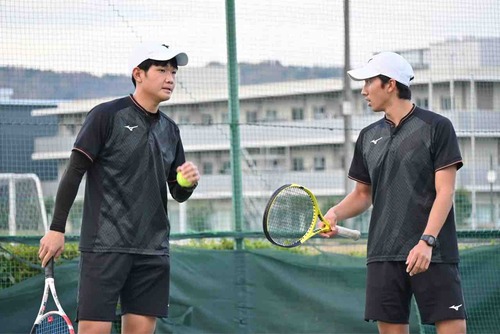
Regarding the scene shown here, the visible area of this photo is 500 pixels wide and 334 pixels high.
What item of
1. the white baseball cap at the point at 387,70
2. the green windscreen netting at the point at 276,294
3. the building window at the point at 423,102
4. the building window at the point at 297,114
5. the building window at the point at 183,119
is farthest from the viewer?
the building window at the point at 423,102

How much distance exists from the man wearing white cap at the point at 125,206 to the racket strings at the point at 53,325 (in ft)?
0.38

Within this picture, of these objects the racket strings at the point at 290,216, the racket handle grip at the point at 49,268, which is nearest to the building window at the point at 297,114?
the racket strings at the point at 290,216

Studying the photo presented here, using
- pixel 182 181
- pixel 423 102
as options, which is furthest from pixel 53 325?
pixel 423 102

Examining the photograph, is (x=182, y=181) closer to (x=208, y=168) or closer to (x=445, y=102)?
(x=208, y=168)

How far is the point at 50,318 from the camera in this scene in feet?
20.3

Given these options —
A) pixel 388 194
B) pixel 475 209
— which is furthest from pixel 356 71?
pixel 475 209

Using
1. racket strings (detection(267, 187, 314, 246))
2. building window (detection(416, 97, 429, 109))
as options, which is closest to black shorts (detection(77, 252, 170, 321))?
racket strings (detection(267, 187, 314, 246))

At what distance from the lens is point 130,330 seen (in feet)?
20.2

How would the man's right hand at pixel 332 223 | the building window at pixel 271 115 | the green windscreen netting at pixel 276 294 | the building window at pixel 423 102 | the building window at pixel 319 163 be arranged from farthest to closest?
1. the building window at pixel 423 102
2. the building window at pixel 319 163
3. the building window at pixel 271 115
4. the green windscreen netting at pixel 276 294
5. the man's right hand at pixel 332 223

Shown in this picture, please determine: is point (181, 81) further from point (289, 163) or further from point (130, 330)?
point (130, 330)

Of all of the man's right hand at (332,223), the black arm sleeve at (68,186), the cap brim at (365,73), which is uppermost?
the cap brim at (365,73)

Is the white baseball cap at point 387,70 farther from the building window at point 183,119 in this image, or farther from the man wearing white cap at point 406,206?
the building window at point 183,119

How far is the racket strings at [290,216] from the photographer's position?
637 centimetres

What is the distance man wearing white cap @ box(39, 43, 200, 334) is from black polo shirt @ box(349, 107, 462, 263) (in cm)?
112
